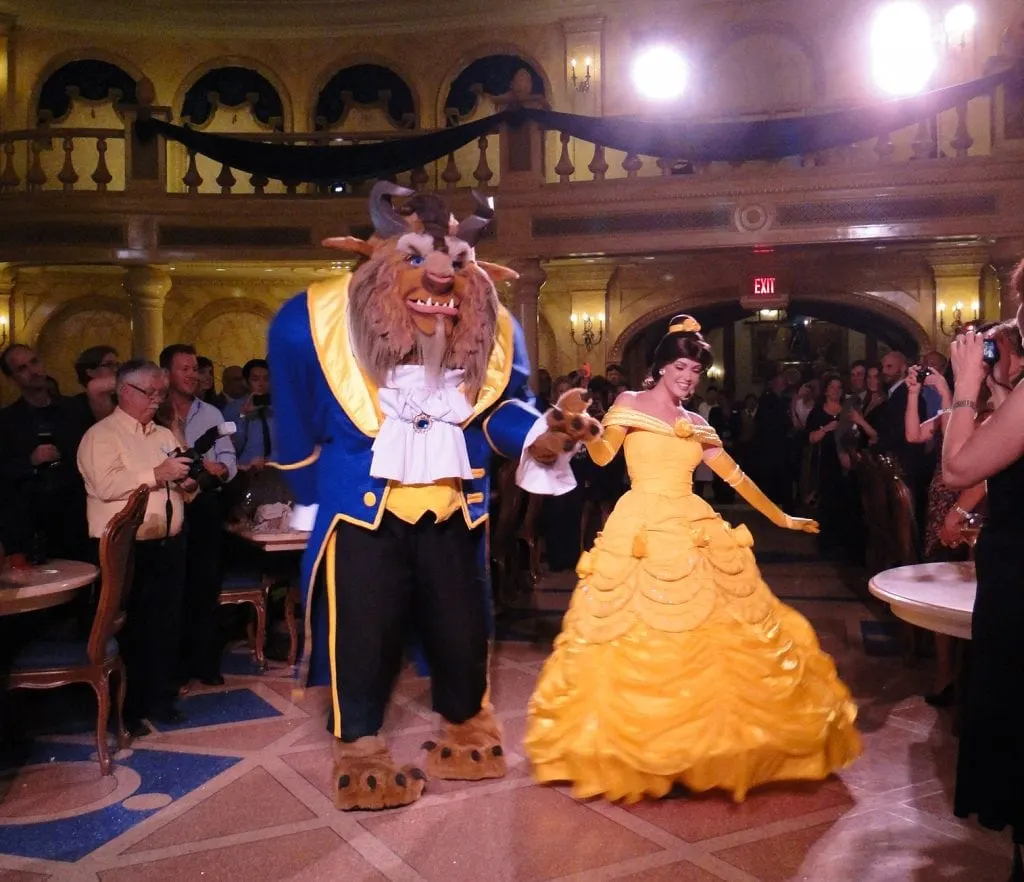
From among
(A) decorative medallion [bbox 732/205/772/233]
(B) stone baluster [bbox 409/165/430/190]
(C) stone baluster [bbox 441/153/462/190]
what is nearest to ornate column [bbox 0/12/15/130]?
(B) stone baluster [bbox 409/165/430/190]

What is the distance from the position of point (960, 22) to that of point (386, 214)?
980cm

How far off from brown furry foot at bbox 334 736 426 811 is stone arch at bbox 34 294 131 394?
33.6 ft

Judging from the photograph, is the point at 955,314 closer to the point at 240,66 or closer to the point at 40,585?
the point at 240,66

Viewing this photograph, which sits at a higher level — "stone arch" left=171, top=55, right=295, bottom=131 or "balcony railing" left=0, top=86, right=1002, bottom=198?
"stone arch" left=171, top=55, right=295, bottom=131

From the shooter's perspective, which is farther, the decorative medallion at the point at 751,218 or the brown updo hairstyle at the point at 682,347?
the decorative medallion at the point at 751,218

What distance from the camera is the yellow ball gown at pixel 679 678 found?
267 cm

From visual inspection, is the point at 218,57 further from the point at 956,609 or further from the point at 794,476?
the point at 956,609

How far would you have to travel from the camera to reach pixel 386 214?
9.57 feet

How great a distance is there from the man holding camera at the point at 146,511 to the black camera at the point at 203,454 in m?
0.03

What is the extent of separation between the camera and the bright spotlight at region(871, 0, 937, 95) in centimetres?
1070

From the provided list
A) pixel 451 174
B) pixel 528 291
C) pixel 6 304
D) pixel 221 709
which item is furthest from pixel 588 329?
pixel 221 709

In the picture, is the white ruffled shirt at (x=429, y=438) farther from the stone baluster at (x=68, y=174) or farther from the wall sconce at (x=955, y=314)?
the wall sconce at (x=955, y=314)

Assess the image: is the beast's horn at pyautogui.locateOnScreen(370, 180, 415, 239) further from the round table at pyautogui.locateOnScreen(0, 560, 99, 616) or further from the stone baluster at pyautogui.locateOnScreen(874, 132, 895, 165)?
the stone baluster at pyautogui.locateOnScreen(874, 132, 895, 165)

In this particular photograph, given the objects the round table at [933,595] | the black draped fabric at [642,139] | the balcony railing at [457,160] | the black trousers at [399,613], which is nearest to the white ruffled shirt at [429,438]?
the black trousers at [399,613]
